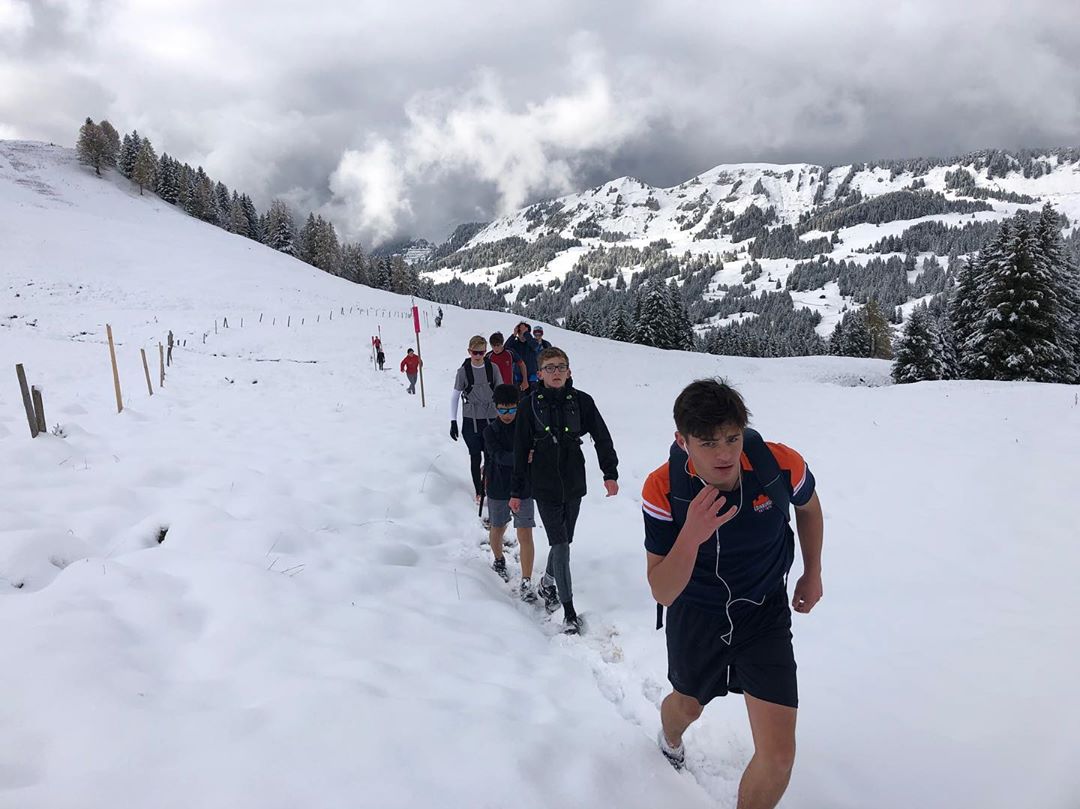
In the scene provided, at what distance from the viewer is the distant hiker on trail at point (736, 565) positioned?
2318 mm

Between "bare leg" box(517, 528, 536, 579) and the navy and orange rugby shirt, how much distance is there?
2858 millimetres

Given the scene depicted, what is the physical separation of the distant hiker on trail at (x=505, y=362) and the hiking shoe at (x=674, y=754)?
5860mm

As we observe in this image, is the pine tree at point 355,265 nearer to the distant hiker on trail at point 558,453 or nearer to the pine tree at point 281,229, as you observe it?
the pine tree at point 281,229

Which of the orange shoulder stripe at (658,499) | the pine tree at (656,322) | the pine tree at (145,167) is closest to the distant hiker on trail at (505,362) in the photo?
the orange shoulder stripe at (658,499)

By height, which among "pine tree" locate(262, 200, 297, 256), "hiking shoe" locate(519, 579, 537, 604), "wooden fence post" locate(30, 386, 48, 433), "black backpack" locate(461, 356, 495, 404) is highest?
"pine tree" locate(262, 200, 297, 256)

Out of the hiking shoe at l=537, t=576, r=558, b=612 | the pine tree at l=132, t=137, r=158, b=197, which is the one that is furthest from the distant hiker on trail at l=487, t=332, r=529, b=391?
the pine tree at l=132, t=137, r=158, b=197

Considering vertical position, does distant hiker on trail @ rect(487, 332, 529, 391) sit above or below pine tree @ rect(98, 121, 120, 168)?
below

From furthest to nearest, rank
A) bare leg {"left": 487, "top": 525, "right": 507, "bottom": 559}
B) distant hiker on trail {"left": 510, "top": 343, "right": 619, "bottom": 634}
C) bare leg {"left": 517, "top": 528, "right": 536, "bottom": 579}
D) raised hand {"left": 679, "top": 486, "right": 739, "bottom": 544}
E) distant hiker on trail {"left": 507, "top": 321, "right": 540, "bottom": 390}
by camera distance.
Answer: distant hiker on trail {"left": 507, "top": 321, "right": 540, "bottom": 390} < bare leg {"left": 487, "top": 525, "right": 507, "bottom": 559} < bare leg {"left": 517, "top": 528, "right": 536, "bottom": 579} < distant hiker on trail {"left": 510, "top": 343, "right": 619, "bottom": 634} < raised hand {"left": 679, "top": 486, "right": 739, "bottom": 544}

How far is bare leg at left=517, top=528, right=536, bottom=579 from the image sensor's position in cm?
Result: 536

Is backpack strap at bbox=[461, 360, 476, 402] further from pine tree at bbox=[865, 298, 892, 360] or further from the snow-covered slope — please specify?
pine tree at bbox=[865, 298, 892, 360]

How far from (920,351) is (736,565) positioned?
39.7m

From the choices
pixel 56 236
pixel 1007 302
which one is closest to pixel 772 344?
pixel 1007 302

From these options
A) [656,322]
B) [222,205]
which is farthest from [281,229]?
[656,322]

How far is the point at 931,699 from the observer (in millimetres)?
3742
